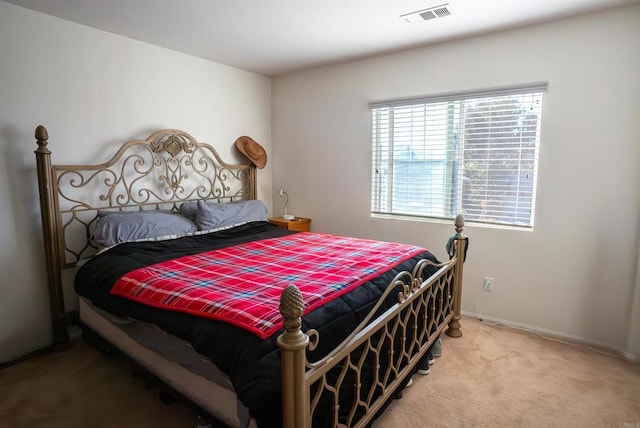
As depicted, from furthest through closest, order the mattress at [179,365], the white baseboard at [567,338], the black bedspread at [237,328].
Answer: the white baseboard at [567,338]
the mattress at [179,365]
the black bedspread at [237,328]

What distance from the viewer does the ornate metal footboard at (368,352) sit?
108 centimetres

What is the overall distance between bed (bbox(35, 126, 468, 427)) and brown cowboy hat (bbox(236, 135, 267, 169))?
43 centimetres

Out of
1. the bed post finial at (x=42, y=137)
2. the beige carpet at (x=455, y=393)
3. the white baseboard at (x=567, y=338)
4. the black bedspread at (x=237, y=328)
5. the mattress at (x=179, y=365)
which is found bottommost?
the beige carpet at (x=455, y=393)

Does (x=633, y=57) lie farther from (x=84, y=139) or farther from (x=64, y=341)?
(x=64, y=341)

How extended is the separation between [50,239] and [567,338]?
382 cm

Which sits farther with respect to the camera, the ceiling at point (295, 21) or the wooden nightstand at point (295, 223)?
the wooden nightstand at point (295, 223)

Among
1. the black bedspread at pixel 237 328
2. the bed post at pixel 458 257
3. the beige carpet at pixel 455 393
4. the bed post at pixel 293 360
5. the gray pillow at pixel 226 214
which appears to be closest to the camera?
the bed post at pixel 293 360

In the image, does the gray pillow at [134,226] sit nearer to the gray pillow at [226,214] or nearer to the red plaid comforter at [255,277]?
the gray pillow at [226,214]

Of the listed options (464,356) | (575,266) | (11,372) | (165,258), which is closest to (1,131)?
(165,258)

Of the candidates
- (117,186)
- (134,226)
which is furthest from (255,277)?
(117,186)

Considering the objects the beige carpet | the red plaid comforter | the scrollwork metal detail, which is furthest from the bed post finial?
the beige carpet

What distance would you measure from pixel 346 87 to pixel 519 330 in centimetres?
271

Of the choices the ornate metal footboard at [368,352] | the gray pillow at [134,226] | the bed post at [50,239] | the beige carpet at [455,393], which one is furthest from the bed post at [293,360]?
the bed post at [50,239]

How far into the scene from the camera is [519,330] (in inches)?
112
